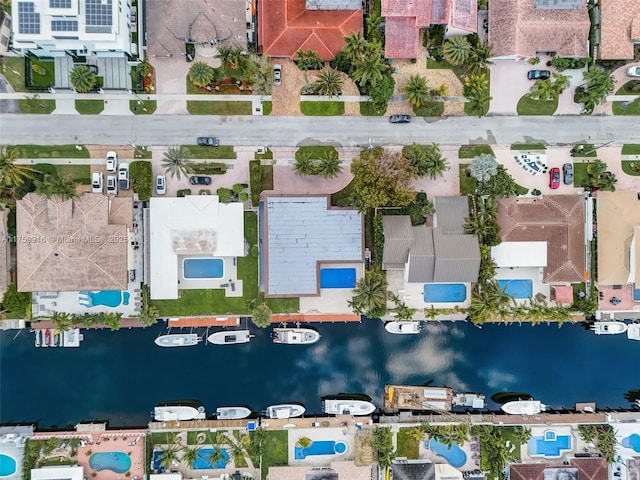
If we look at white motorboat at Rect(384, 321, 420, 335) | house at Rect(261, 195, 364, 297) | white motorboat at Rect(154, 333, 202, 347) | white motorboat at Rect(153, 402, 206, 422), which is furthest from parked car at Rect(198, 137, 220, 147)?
white motorboat at Rect(153, 402, 206, 422)

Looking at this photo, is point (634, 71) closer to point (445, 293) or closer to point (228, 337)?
point (445, 293)

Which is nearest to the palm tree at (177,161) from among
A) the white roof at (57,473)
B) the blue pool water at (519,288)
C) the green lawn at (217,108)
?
the green lawn at (217,108)

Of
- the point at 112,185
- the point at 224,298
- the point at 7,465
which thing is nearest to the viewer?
the point at 7,465

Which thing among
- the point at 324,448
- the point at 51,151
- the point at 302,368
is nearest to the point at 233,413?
the point at 302,368

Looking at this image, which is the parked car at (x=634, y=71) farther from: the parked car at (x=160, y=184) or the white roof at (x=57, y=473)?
the white roof at (x=57, y=473)

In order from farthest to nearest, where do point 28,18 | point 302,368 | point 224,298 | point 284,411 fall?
1. point 302,368
2. point 284,411
3. point 224,298
4. point 28,18

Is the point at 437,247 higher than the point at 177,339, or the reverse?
the point at 437,247

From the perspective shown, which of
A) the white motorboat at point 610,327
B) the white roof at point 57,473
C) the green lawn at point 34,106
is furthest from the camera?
the white motorboat at point 610,327
